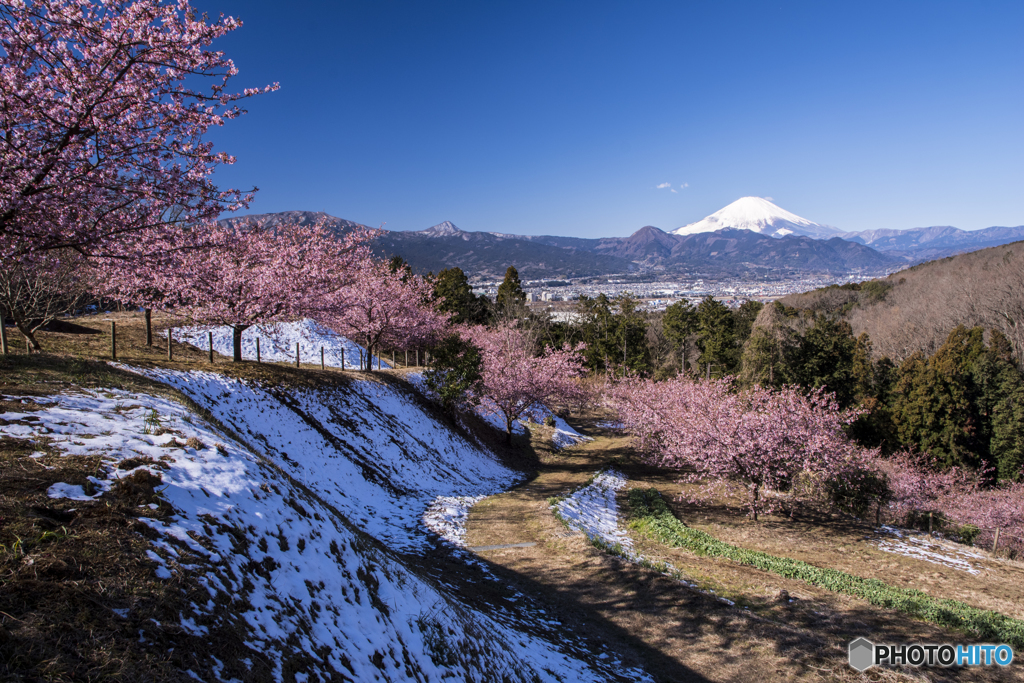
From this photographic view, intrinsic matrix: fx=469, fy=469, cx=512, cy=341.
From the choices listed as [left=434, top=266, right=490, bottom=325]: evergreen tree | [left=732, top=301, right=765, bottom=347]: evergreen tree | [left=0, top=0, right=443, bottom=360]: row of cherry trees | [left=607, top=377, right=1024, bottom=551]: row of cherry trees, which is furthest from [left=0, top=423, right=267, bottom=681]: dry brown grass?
[left=732, top=301, right=765, bottom=347]: evergreen tree

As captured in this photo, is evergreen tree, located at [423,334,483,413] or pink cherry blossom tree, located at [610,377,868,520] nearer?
pink cherry blossom tree, located at [610,377,868,520]

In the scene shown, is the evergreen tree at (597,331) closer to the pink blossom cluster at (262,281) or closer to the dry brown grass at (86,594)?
the pink blossom cluster at (262,281)

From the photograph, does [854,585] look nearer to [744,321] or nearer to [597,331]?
[597,331]

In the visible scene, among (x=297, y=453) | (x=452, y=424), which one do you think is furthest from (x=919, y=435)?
(x=297, y=453)

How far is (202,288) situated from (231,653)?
51.6ft

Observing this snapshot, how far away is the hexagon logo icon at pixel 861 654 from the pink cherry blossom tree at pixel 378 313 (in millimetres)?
19548

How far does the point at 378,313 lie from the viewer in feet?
86.5

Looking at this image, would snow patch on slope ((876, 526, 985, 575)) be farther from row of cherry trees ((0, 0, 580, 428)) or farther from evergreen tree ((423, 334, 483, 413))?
row of cherry trees ((0, 0, 580, 428))

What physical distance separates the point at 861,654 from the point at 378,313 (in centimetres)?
2383

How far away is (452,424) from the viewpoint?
23.9m

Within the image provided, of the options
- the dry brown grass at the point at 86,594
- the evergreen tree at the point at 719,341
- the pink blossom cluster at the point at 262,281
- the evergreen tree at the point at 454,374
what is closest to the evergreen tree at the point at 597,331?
the evergreen tree at the point at 719,341

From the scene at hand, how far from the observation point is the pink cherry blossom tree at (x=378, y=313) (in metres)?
23.3

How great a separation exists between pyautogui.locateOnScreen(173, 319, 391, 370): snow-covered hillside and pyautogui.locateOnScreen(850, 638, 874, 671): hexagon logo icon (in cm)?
2292

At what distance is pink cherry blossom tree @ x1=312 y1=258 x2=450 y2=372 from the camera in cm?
2333
